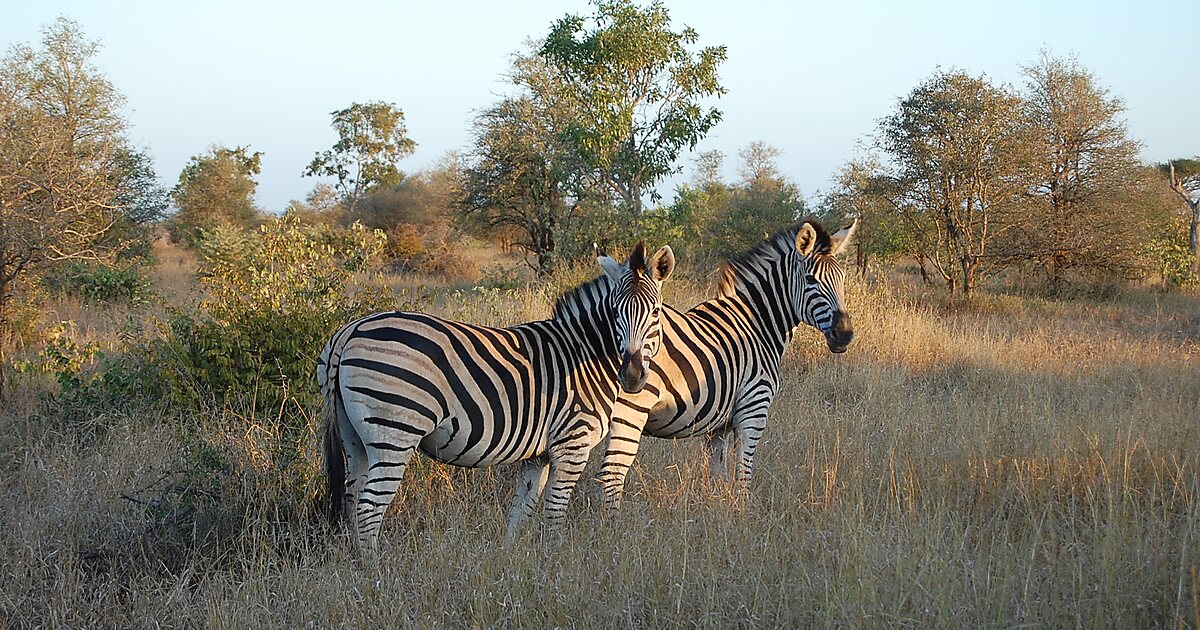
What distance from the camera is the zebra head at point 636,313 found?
4242mm

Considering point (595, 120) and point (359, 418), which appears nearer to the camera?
point (359, 418)

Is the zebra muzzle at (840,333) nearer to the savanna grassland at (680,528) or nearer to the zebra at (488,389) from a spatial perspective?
the savanna grassland at (680,528)

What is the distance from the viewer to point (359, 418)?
13.0 ft

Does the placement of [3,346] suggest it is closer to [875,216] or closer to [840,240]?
[840,240]

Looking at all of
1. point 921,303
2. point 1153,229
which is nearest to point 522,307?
point 921,303

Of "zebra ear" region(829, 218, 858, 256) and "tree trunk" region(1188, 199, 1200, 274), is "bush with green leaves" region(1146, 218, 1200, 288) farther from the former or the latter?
"zebra ear" region(829, 218, 858, 256)

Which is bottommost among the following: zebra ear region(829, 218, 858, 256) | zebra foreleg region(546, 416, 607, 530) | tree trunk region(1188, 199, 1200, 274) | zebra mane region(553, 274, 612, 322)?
zebra foreleg region(546, 416, 607, 530)

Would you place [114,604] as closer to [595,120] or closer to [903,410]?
[903,410]

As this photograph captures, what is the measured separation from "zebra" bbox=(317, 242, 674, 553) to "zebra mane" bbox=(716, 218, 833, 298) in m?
0.98

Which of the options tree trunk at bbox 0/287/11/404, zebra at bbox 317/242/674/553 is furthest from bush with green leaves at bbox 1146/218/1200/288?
tree trunk at bbox 0/287/11/404

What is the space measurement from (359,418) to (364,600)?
2.65 ft

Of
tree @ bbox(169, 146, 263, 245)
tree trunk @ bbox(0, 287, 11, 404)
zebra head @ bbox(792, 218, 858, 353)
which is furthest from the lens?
tree @ bbox(169, 146, 263, 245)

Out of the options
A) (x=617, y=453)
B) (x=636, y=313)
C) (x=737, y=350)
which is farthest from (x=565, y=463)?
(x=737, y=350)

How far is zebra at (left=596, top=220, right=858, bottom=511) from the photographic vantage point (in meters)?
4.69
